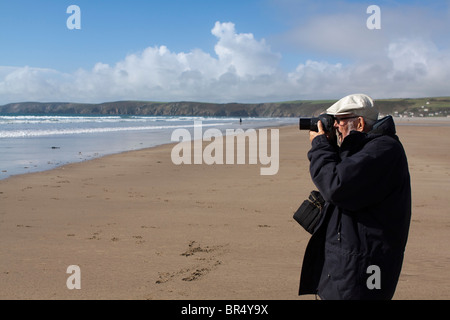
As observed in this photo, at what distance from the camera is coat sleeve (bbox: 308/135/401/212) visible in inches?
87.0

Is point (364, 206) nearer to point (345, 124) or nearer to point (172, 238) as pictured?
point (345, 124)

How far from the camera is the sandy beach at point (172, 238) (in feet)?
14.5

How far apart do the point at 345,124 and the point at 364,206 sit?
51cm

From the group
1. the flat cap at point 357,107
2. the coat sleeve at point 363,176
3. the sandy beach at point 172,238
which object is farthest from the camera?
the sandy beach at point 172,238

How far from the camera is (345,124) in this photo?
99.0 inches

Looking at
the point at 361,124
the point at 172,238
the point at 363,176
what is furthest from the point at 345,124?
the point at 172,238

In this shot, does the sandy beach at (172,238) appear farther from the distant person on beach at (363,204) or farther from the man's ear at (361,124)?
the man's ear at (361,124)

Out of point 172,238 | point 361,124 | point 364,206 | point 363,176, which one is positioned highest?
point 361,124

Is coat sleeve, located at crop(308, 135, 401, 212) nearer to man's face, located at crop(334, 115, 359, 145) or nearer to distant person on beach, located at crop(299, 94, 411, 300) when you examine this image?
distant person on beach, located at crop(299, 94, 411, 300)

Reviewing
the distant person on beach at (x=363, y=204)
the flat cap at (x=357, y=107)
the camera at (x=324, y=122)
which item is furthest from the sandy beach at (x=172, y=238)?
the flat cap at (x=357, y=107)

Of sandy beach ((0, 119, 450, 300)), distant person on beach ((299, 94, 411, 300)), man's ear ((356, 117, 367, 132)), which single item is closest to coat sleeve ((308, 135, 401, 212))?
distant person on beach ((299, 94, 411, 300))

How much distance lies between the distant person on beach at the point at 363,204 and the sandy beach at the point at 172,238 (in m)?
1.99

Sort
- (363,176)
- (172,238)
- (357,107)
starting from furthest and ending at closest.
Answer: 1. (172,238)
2. (357,107)
3. (363,176)
